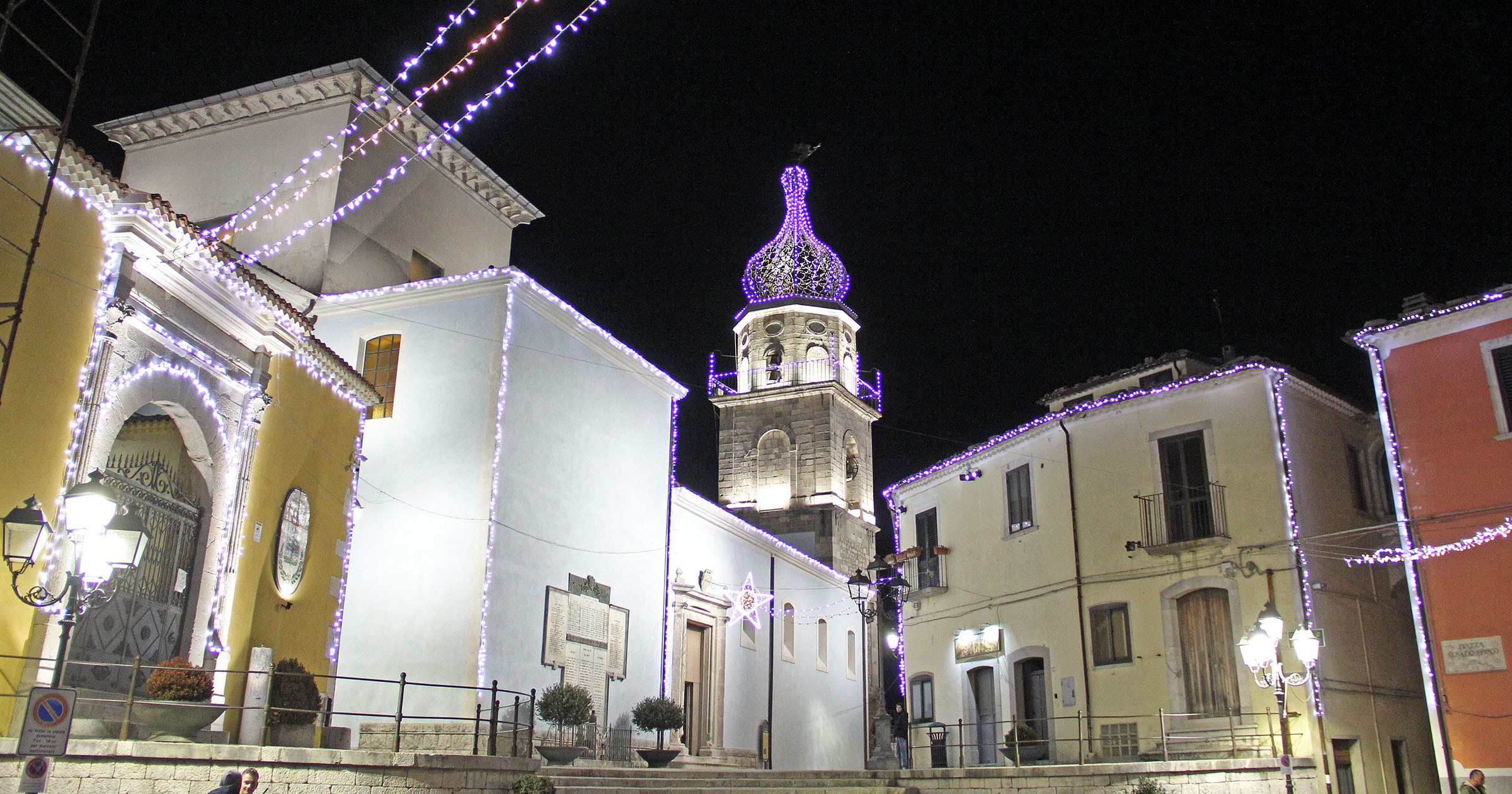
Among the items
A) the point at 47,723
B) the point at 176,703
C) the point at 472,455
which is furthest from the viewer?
the point at 472,455

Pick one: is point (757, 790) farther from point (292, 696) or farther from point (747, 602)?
point (747, 602)

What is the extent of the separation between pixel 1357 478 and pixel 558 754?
13.7 m

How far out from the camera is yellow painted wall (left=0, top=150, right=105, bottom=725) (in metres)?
9.05

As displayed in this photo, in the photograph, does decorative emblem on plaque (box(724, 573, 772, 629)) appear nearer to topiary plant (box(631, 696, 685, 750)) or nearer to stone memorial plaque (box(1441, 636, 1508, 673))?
topiary plant (box(631, 696, 685, 750))

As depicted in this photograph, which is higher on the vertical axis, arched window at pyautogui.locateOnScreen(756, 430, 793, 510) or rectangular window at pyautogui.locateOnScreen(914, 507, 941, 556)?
arched window at pyautogui.locateOnScreen(756, 430, 793, 510)

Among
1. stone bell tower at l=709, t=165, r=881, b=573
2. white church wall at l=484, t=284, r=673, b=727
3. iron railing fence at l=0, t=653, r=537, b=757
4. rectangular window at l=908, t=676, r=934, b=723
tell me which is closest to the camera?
iron railing fence at l=0, t=653, r=537, b=757

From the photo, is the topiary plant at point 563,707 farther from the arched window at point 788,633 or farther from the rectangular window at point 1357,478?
the rectangular window at point 1357,478

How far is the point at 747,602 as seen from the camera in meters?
24.3

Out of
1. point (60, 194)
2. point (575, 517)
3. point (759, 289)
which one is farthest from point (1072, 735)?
point (759, 289)

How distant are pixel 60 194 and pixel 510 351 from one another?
7.70 meters

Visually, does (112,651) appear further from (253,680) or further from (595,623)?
(595,623)

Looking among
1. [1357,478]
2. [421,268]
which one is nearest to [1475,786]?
[1357,478]

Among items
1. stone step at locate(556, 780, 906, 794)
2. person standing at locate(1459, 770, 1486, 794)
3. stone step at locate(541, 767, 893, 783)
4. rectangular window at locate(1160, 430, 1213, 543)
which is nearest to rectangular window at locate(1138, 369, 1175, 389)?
rectangular window at locate(1160, 430, 1213, 543)

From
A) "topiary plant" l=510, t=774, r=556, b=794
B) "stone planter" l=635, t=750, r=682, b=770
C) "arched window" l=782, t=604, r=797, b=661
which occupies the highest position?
"arched window" l=782, t=604, r=797, b=661
